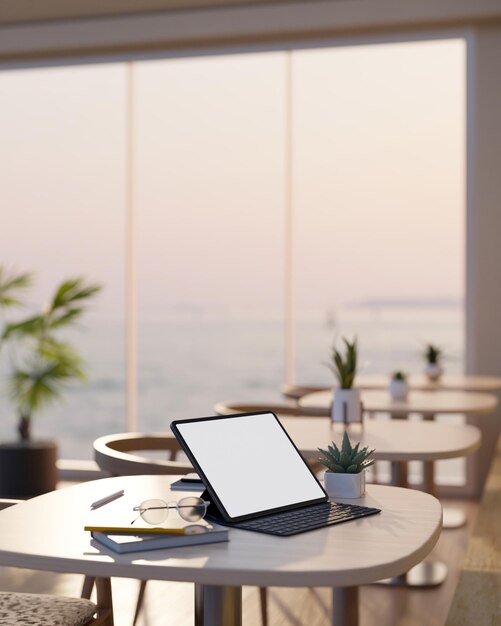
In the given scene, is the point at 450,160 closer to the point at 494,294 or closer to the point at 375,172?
the point at 375,172

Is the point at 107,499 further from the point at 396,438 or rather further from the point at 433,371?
the point at 433,371

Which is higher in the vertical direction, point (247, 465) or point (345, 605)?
point (247, 465)

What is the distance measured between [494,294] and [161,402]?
48.6ft

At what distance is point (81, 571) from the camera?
1.50 m

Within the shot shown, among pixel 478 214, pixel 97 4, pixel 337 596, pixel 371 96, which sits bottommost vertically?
pixel 337 596

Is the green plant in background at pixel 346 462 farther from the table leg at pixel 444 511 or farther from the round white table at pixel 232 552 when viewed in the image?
the table leg at pixel 444 511

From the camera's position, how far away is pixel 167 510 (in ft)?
5.54

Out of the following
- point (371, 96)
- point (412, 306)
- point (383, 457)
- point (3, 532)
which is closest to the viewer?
point (3, 532)

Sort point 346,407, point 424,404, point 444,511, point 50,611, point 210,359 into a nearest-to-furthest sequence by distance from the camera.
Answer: point 50,611, point 346,407, point 424,404, point 444,511, point 210,359

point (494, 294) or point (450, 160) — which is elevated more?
point (450, 160)

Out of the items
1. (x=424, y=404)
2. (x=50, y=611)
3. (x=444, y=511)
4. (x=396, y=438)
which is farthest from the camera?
(x=444, y=511)

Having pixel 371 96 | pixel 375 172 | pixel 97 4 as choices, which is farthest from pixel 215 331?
pixel 97 4

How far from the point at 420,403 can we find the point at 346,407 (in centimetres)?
106

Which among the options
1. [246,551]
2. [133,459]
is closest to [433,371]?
[133,459]
